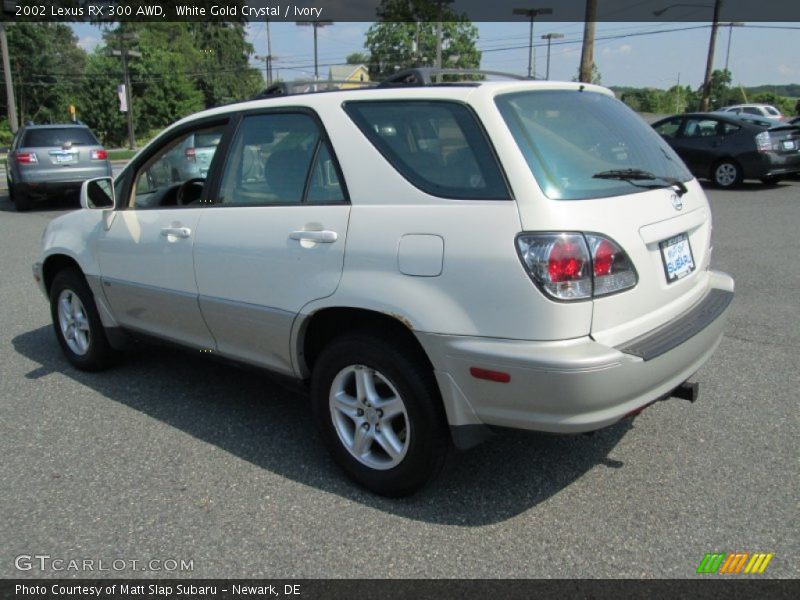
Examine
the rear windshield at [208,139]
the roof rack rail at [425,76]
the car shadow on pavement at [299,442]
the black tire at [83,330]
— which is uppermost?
the roof rack rail at [425,76]

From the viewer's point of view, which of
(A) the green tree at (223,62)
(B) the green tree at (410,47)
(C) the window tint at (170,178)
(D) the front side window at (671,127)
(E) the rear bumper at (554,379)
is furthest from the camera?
(A) the green tree at (223,62)

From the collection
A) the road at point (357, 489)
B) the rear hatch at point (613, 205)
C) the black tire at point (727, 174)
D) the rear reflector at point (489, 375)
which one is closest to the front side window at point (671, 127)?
the black tire at point (727, 174)

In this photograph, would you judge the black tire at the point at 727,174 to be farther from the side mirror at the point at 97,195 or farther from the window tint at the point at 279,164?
the side mirror at the point at 97,195

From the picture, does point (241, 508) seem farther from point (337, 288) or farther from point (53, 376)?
point (53, 376)

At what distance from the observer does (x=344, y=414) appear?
3240 millimetres

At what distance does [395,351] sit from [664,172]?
5.12 feet

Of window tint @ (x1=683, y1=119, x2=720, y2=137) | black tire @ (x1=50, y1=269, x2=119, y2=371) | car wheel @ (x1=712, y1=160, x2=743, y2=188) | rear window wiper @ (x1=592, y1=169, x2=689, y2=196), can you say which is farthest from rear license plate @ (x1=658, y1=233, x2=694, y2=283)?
window tint @ (x1=683, y1=119, x2=720, y2=137)

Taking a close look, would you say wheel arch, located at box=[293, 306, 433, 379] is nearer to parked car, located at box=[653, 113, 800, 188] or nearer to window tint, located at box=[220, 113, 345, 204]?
window tint, located at box=[220, 113, 345, 204]

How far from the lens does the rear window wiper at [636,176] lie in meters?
2.93

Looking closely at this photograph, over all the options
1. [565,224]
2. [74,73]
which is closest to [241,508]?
[565,224]

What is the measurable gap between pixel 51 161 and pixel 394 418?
44.0ft

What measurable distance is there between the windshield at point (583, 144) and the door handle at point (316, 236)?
0.90 meters

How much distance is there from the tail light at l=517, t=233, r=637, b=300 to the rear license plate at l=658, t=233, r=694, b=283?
526 millimetres

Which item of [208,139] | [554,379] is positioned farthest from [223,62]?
[554,379]
